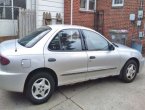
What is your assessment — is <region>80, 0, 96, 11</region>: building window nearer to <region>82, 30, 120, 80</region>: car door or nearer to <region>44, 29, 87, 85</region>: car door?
<region>82, 30, 120, 80</region>: car door

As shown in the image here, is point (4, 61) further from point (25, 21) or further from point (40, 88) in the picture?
point (25, 21)

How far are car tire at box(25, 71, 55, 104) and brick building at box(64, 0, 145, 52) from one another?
6.40 m

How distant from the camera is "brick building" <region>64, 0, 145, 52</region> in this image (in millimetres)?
9859

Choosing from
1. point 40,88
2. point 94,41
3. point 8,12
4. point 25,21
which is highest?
point 8,12

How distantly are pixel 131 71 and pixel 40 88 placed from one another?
2.69 metres

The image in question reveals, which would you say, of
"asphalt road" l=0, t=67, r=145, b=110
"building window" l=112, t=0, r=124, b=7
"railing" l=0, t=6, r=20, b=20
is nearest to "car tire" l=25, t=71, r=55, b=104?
"asphalt road" l=0, t=67, r=145, b=110

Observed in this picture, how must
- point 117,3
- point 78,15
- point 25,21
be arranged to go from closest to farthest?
point 25,21 < point 78,15 < point 117,3

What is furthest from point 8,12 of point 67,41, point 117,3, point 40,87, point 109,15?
point 117,3

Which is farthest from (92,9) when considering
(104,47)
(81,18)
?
(104,47)

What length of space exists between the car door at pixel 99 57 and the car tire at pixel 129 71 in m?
0.27

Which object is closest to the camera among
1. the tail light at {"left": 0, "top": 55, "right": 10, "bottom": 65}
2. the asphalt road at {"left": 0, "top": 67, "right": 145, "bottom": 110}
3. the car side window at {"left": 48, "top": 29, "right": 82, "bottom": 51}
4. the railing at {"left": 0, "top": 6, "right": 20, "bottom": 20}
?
the tail light at {"left": 0, "top": 55, "right": 10, "bottom": 65}

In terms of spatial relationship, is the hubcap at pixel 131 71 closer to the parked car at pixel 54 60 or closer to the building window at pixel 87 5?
the parked car at pixel 54 60

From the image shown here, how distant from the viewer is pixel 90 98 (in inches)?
182

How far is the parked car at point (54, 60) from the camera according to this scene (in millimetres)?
3945
